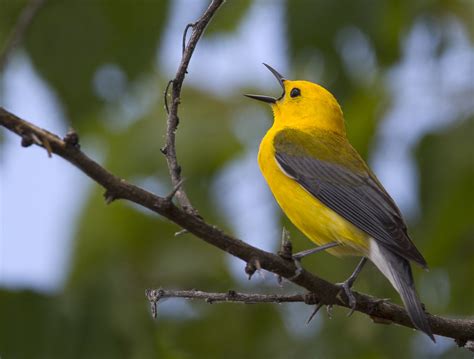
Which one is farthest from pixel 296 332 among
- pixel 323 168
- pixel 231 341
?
pixel 323 168

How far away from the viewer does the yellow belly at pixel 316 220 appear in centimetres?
527

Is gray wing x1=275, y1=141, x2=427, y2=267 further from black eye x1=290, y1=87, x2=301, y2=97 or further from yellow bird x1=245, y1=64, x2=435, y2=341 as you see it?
black eye x1=290, y1=87, x2=301, y2=97

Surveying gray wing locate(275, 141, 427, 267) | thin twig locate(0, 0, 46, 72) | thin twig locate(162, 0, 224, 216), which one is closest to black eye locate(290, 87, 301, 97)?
gray wing locate(275, 141, 427, 267)

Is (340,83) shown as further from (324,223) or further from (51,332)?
(51,332)

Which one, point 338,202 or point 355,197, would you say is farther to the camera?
point 355,197

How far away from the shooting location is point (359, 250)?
5.32 m

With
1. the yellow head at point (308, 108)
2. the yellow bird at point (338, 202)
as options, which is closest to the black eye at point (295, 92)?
the yellow head at point (308, 108)

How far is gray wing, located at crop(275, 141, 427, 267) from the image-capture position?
5074 mm

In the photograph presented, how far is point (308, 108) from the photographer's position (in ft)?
23.2

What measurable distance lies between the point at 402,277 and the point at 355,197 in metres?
Answer: 0.89

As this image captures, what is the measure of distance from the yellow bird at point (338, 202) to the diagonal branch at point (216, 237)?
0.45ft

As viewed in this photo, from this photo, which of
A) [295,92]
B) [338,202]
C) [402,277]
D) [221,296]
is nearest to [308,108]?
[295,92]

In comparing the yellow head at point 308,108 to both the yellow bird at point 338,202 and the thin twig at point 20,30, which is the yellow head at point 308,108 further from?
the thin twig at point 20,30

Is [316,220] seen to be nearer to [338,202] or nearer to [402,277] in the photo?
[338,202]
